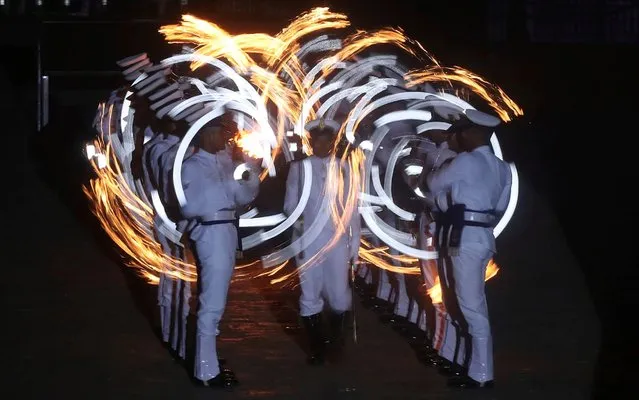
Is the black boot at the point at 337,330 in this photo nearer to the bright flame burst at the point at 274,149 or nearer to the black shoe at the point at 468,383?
the bright flame burst at the point at 274,149

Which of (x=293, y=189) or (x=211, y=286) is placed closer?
(x=211, y=286)

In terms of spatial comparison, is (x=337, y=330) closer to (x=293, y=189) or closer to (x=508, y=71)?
(x=293, y=189)

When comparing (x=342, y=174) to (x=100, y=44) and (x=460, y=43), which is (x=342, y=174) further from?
(x=460, y=43)

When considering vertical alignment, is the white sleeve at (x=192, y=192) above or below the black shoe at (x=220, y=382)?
above

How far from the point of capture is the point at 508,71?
79.9 feet

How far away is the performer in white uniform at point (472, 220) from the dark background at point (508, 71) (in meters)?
6.82

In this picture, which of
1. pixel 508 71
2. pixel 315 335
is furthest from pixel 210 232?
pixel 508 71

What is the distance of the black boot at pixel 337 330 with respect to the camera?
1126 centimetres

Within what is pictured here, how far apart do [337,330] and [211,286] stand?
182 cm

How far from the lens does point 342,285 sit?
11.2 metres

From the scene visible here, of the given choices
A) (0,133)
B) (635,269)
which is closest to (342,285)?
(635,269)

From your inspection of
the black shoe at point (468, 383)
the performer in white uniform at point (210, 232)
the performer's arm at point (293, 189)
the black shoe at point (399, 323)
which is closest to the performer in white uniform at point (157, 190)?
the performer's arm at point (293, 189)

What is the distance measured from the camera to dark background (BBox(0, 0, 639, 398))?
20.0 metres

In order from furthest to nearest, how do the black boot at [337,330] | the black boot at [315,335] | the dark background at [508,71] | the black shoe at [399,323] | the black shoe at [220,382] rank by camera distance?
the dark background at [508,71] < the black shoe at [399,323] < the black boot at [337,330] < the black boot at [315,335] < the black shoe at [220,382]
